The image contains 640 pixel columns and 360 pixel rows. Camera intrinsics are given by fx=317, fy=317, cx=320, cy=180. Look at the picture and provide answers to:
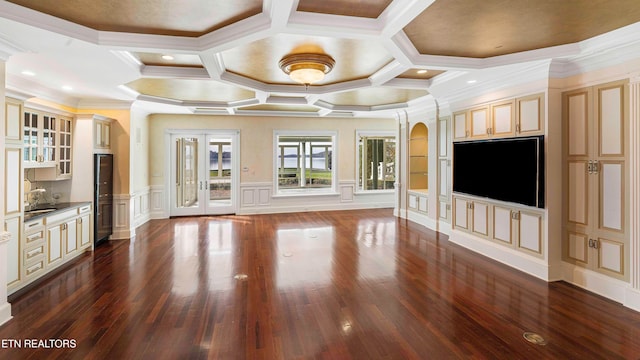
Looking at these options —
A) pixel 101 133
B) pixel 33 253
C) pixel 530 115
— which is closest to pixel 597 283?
pixel 530 115

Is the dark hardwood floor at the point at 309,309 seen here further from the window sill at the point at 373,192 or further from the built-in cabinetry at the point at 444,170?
the window sill at the point at 373,192

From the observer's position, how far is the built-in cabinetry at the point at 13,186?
128 inches

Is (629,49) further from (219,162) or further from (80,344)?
(219,162)

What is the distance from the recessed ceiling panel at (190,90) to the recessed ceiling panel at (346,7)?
110 inches

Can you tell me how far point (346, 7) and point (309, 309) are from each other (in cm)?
279

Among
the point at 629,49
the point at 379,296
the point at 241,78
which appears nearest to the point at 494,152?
the point at 629,49

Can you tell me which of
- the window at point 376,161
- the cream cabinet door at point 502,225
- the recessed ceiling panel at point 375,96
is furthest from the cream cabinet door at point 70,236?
the window at point 376,161

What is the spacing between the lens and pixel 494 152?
4.60m

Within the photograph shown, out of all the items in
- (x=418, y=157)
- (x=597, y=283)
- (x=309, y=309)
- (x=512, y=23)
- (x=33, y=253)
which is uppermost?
(x=512, y=23)

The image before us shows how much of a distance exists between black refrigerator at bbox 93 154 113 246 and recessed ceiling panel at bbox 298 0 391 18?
4.60m

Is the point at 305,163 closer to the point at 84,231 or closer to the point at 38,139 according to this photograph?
the point at 84,231

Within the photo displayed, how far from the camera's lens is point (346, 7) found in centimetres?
264

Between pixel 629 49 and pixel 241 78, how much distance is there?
4.61 m

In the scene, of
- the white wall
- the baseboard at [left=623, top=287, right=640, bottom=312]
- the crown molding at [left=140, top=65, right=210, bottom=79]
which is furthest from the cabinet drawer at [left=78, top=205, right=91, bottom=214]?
the baseboard at [left=623, top=287, right=640, bottom=312]
